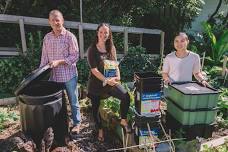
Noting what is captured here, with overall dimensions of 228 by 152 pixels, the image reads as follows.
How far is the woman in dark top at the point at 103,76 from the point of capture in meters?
4.85

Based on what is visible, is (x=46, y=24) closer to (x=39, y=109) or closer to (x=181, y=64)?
(x=39, y=109)

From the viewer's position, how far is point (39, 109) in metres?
4.60

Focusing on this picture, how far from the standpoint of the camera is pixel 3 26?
8.59m

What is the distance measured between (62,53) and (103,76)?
76 centimetres

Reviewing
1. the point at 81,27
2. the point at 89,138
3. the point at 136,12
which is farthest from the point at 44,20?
the point at 89,138

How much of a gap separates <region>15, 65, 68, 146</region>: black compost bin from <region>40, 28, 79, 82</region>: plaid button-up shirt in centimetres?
21

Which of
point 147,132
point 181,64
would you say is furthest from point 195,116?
point 181,64

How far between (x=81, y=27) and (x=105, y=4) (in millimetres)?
1460

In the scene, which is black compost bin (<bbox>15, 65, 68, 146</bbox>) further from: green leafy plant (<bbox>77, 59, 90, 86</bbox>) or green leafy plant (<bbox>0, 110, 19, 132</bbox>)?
green leafy plant (<bbox>77, 59, 90, 86</bbox>)

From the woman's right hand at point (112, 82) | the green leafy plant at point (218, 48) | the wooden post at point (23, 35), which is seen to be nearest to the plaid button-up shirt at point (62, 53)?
the woman's right hand at point (112, 82)

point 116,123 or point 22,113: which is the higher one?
point 22,113

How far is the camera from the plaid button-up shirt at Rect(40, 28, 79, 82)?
199 inches

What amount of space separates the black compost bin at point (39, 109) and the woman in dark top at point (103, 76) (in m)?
0.53

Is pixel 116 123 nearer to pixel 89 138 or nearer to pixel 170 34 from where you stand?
pixel 89 138
